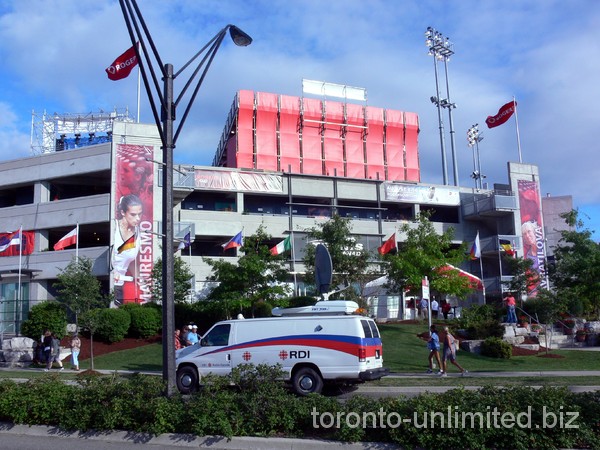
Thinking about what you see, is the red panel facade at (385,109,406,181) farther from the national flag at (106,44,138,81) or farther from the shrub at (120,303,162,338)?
the shrub at (120,303,162,338)

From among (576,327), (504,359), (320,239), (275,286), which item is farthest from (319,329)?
(576,327)

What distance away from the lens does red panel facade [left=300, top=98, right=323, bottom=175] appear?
5925cm

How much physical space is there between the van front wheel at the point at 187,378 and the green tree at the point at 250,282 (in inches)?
455

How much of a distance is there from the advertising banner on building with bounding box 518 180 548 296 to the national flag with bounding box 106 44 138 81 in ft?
110

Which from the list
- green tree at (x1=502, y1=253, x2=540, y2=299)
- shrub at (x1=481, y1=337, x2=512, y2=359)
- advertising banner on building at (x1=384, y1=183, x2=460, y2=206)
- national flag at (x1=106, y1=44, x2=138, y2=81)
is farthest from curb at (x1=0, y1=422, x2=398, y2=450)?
advertising banner on building at (x1=384, y1=183, x2=460, y2=206)

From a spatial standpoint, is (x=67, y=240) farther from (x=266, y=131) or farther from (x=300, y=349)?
(x=266, y=131)

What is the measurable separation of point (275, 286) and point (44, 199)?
2075 cm

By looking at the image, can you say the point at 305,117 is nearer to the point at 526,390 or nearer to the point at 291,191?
the point at 291,191

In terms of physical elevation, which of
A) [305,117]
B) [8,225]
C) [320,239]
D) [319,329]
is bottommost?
[319,329]

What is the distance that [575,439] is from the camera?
7887 mm

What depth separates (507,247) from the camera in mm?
45906

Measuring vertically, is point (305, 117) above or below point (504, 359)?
above

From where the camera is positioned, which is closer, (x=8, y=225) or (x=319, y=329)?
(x=319, y=329)

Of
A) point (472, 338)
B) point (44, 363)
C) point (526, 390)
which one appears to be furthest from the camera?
point (472, 338)
